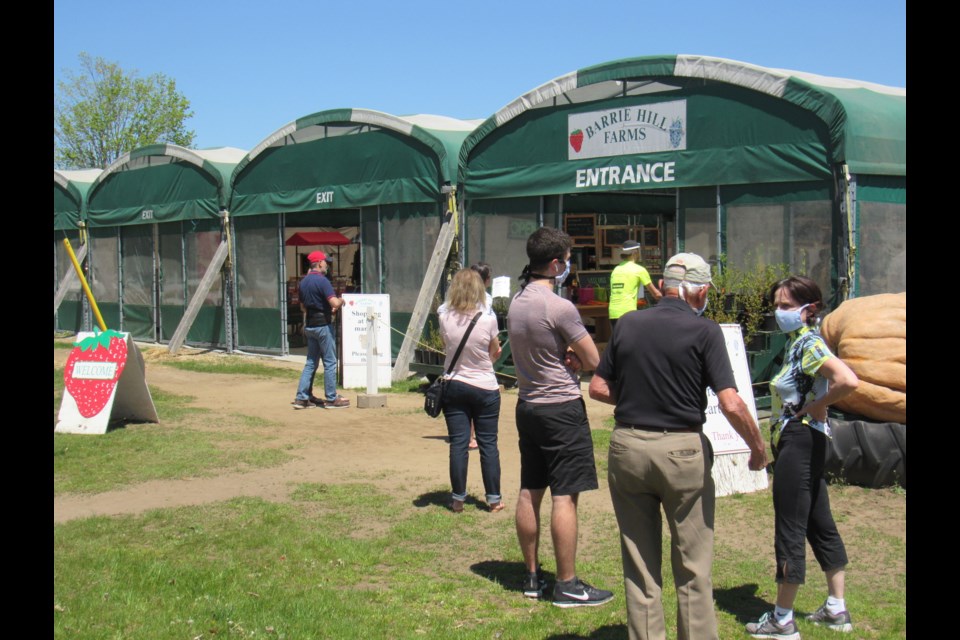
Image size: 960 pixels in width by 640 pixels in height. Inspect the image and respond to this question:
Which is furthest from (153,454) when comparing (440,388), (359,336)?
(359,336)

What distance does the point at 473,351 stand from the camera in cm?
682

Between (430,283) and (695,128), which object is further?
(430,283)

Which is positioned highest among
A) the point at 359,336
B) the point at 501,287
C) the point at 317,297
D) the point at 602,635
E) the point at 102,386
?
the point at 501,287

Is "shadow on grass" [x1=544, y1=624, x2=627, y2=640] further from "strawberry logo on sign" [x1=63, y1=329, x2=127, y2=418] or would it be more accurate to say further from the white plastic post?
the white plastic post

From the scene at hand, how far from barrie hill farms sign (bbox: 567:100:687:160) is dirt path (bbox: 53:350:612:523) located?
3393mm

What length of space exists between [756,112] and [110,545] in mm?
8512

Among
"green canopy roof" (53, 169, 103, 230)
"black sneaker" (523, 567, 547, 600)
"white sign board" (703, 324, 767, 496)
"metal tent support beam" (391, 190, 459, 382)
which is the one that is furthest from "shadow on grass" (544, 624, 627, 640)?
"green canopy roof" (53, 169, 103, 230)

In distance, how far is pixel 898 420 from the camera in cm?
759

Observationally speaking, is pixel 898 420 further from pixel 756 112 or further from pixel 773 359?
pixel 756 112

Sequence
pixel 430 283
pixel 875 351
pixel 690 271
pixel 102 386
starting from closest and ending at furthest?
1. pixel 690 271
2. pixel 875 351
3. pixel 102 386
4. pixel 430 283

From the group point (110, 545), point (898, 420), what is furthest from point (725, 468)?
point (110, 545)

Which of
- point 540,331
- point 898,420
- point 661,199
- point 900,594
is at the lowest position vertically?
point 900,594

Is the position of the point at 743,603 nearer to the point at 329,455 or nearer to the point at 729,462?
the point at 729,462

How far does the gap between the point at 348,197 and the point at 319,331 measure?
17.1 feet
